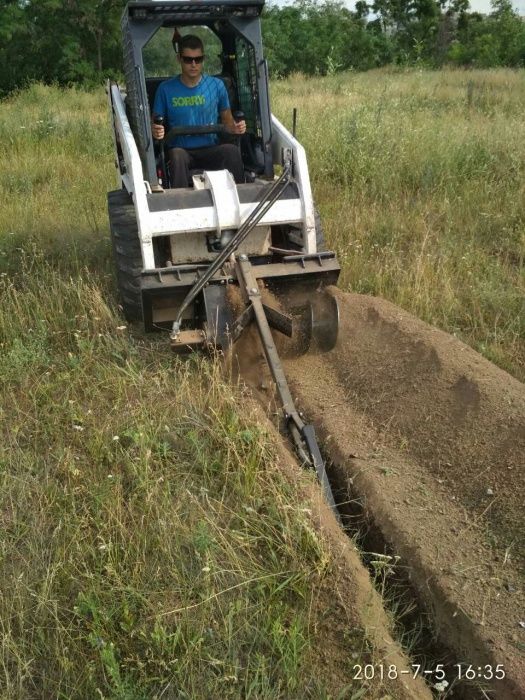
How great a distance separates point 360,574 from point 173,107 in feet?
13.3

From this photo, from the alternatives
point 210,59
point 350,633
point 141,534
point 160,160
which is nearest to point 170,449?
point 141,534

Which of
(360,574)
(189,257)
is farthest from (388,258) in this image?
(360,574)

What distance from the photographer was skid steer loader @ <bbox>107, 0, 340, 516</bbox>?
464 centimetres

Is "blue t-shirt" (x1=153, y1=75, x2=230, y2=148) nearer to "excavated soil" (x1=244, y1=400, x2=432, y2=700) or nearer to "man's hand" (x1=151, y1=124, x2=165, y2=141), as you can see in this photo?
"man's hand" (x1=151, y1=124, x2=165, y2=141)

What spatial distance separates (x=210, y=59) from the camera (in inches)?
250

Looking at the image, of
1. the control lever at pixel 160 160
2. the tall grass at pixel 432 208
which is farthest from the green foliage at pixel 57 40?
the control lever at pixel 160 160

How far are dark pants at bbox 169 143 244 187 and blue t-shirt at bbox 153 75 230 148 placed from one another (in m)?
0.12

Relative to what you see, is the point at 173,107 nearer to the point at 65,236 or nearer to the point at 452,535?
the point at 65,236

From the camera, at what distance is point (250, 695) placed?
2537mm

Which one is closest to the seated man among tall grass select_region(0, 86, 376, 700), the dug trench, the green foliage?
tall grass select_region(0, 86, 376, 700)

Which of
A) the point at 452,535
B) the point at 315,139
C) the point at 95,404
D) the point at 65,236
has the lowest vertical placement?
the point at 452,535

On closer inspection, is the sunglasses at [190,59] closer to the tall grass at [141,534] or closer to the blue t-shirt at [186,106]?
the blue t-shirt at [186,106]
